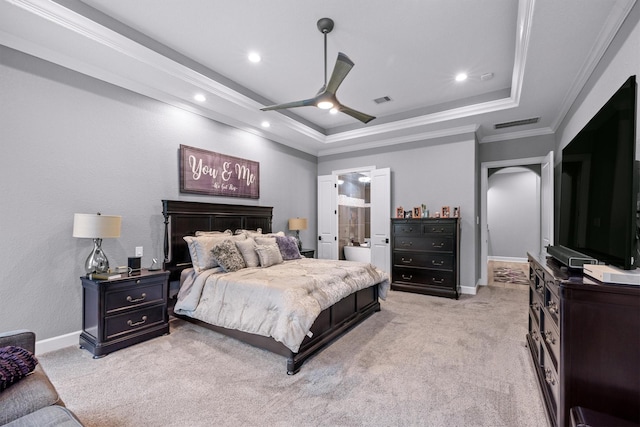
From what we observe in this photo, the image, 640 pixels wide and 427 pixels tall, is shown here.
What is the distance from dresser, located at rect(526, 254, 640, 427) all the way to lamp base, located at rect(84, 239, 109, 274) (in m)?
3.61

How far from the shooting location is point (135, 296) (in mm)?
2957

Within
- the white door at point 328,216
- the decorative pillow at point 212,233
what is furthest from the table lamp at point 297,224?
the decorative pillow at point 212,233

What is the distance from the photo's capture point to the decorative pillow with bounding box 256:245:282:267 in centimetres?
365

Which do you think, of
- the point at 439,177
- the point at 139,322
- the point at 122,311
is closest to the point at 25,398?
the point at 122,311

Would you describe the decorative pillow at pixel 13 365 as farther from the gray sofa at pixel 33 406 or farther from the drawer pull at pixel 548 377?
the drawer pull at pixel 548 377

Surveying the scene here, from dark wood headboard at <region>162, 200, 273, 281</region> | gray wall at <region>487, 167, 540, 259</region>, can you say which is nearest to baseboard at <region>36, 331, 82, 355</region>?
dark wood headboard at <region>162, 200, 273, 281</region>

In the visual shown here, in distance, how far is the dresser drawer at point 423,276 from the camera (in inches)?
184

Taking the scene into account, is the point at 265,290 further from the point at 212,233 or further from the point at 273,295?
the point at 212,233

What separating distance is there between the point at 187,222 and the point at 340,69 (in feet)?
8.82

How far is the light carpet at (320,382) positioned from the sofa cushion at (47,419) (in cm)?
92

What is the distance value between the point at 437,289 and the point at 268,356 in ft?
10.2

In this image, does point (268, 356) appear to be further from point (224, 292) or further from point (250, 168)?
point (250, 168)

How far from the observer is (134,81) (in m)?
3.37

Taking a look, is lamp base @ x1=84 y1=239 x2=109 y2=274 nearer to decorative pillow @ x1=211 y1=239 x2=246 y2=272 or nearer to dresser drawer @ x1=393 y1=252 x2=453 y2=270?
decorative pillow @ x1=211 y1=239 x2=246 y2=272
